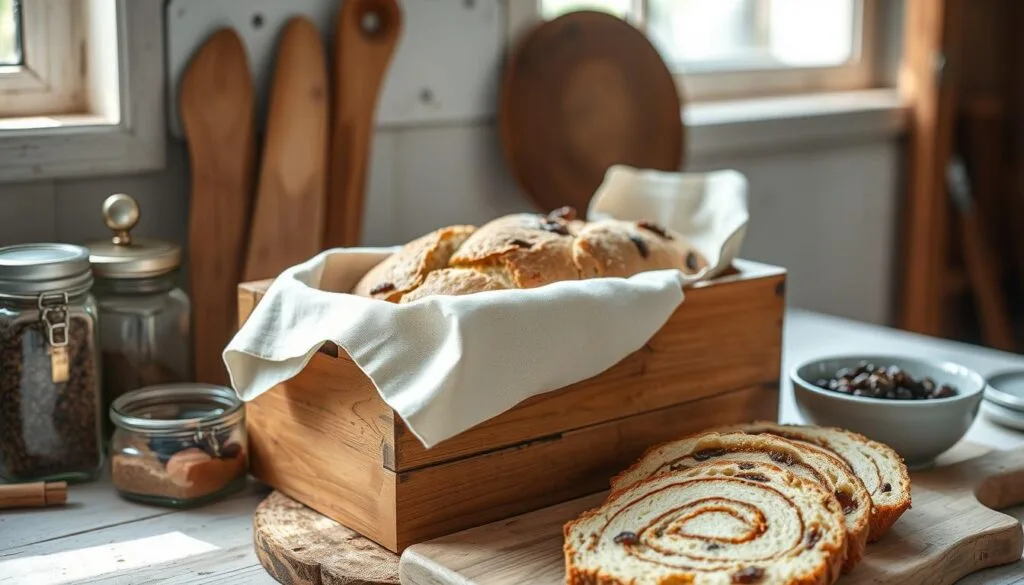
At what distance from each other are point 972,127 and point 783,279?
1629 millimetres

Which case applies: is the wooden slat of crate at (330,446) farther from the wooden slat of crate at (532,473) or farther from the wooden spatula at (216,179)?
the wooden spatula at (216,179)

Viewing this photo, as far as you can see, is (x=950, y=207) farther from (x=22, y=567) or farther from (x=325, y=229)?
(x=22, y=567)

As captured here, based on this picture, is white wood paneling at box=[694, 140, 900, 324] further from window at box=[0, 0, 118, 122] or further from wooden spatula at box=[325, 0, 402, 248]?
window at box=[0, 0, 118, 122]

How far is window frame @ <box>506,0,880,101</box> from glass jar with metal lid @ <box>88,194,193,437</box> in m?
1.06

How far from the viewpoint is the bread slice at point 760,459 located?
40.5 inches

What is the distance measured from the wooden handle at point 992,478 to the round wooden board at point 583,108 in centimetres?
76

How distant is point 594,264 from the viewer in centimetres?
120

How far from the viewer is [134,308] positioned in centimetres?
129

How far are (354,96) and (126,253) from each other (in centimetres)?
39

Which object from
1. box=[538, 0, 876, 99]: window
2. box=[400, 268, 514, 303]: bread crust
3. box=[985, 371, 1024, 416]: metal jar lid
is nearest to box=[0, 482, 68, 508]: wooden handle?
box=[400, 268, 514, 303]: bread crust

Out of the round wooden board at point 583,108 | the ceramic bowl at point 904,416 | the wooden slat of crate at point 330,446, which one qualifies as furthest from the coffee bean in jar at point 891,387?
the round wooden board at point 583,108

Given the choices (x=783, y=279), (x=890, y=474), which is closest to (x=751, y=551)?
(x=890, y=474)

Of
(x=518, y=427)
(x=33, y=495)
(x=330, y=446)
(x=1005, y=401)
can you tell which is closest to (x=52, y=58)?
(x=33, y=495)

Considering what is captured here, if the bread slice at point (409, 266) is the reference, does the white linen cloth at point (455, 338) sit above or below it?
below
